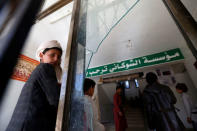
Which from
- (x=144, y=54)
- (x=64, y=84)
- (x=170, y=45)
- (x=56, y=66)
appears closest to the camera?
(x=64, y=84)

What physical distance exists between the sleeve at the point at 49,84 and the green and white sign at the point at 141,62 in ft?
5.88

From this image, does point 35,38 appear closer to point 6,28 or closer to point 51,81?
point 51,81

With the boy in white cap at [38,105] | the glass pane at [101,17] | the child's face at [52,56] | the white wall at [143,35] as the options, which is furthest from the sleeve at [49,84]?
the white wall at [143,35]

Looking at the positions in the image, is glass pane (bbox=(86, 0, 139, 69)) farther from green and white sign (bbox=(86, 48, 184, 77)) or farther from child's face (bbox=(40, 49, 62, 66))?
green and white sign (bbox=(86, 48, 184, 77))

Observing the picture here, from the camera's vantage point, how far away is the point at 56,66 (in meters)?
0.57

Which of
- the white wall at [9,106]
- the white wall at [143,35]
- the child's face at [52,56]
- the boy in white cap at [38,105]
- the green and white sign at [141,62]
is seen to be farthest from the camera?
the green and white sign at [141,62]

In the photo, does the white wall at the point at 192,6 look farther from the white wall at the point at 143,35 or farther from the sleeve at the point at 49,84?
the white wall at the point at 143,35

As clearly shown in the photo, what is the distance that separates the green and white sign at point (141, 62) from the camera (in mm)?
1870

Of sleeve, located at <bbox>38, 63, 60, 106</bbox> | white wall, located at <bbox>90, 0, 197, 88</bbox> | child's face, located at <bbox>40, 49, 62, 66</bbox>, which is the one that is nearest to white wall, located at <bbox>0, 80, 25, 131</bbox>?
child's face, located at <bbox>40, 49, 62, 66</bbox>

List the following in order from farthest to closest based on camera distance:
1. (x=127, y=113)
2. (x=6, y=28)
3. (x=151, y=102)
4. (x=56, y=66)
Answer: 1. (x=127, y=113)
2. (x=151, y=102)
3. (x=56, y=66)
4. (x=6, y=28)

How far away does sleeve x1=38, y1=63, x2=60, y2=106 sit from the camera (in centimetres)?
34

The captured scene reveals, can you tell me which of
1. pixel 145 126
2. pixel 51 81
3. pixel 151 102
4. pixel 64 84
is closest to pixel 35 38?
pixel 51 81

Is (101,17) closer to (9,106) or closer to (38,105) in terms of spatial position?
(38,105)

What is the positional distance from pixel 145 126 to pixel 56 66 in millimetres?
2914
